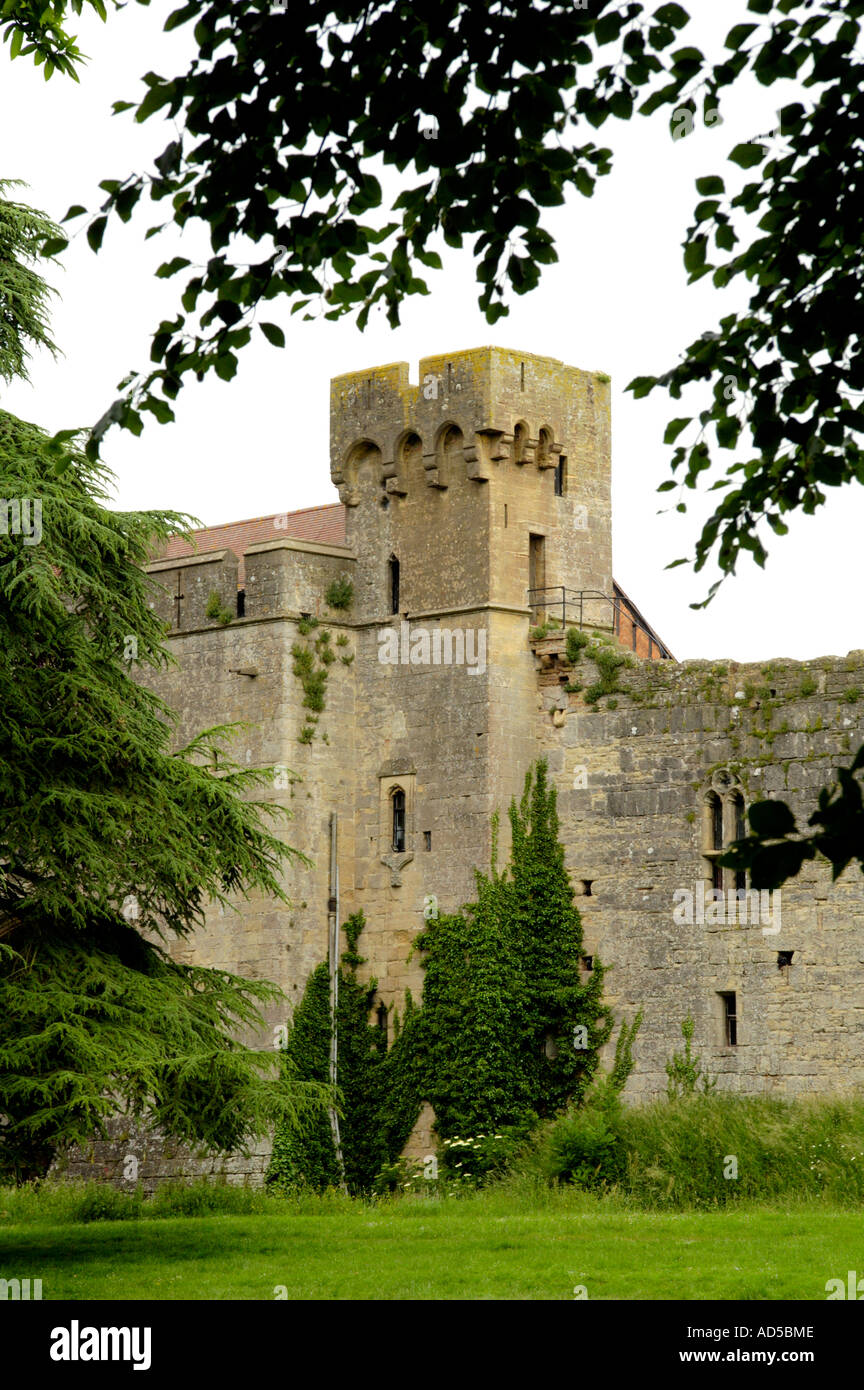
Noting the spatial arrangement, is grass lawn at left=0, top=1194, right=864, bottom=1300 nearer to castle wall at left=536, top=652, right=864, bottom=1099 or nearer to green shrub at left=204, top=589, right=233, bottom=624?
castle wall at left=536, top=652, right=864, bottom=1099

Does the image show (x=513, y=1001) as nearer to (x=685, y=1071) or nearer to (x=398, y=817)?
(x=685, y=1071)

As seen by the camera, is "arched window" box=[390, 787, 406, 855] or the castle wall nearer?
the castle wall

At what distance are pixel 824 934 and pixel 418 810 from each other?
5.55 m

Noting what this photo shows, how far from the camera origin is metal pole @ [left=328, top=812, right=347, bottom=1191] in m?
26.7

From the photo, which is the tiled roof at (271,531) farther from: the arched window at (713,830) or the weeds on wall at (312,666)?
the arched window at (713,830)

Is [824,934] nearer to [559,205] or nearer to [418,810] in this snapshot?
[418,810]

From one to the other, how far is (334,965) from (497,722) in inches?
145

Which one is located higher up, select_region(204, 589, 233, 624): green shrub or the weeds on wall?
select_region(204, 589, 233, 624): green shrub

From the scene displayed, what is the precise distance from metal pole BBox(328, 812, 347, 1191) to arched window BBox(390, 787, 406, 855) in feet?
2.53

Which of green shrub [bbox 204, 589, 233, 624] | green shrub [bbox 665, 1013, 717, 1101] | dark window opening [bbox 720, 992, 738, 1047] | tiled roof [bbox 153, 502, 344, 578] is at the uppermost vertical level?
tiled roof [bbox 153, 502, 344, 578]

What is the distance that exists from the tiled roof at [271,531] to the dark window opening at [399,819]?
388 cm

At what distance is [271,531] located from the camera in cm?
3178

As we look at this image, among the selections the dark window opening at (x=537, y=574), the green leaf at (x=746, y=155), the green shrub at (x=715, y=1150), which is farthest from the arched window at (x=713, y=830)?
the green leaf at (x=746, y=155)

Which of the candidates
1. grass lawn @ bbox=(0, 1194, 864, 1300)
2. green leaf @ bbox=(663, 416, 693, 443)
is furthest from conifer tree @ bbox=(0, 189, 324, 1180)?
green leaf @ bbox=(663, 416, 693, 443)
